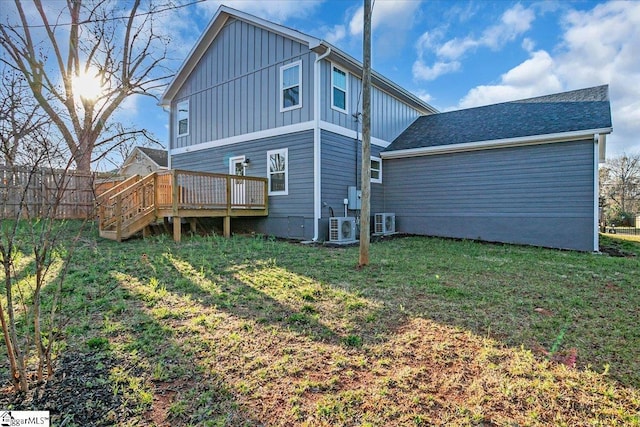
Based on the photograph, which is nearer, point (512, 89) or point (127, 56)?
point (127, 56)

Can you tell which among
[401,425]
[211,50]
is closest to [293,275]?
[401,425]

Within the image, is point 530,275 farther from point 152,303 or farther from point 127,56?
point 127,56

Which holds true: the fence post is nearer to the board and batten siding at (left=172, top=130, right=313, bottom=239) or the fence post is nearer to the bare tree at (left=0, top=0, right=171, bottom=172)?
the board and batten siding at (left=172, top=130, right=313, bottom=239)

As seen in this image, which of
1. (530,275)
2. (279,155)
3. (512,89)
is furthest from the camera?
(512,89)

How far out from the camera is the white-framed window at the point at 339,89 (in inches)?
362

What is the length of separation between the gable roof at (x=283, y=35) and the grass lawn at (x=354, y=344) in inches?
237

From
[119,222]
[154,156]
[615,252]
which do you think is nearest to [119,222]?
[119,222]

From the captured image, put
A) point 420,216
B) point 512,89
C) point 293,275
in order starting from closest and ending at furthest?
1. point 293,275
2. point 420,216
3. point 512,89

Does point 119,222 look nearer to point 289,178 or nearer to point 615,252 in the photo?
point 289,178

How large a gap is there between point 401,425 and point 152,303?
2917mm

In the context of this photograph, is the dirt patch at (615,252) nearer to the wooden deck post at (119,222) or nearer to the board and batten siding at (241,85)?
the board and batten siding at (241,85)

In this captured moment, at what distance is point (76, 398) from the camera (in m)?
2.02

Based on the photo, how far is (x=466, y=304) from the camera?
3795mm

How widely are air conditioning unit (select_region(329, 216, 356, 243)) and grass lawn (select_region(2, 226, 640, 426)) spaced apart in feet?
10.9
